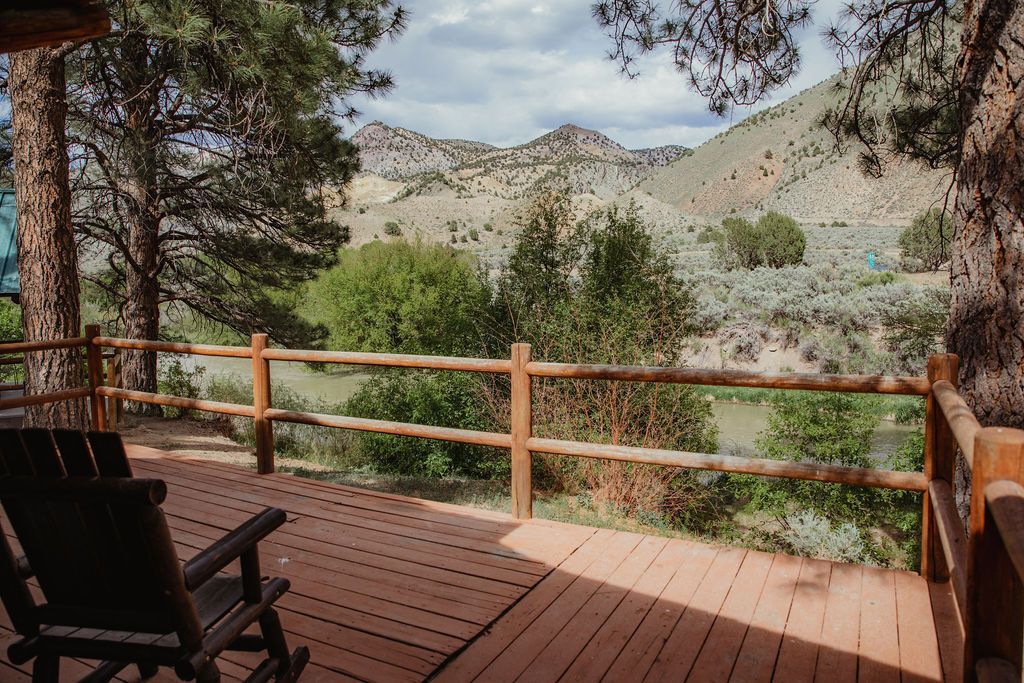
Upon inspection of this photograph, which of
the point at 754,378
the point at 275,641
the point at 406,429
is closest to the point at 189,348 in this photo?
the point at 406,429

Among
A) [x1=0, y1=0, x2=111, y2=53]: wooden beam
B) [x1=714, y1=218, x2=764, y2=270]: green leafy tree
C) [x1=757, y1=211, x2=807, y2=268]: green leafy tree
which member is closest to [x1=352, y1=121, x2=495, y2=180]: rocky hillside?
[x1=757, y1=211, x2=807, y2=268]: green leafy tree

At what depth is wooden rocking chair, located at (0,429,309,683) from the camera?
65.5 inches

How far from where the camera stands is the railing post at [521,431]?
376 cm

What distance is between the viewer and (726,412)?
19.9m

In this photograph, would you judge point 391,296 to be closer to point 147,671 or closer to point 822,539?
point 822,539

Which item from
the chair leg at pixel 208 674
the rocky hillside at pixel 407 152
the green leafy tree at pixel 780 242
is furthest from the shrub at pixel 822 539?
Answer: the rocky hillside at pixel 407 152

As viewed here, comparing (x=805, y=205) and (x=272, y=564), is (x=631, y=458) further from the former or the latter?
(x=805, y=205)

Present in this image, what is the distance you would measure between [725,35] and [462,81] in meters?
75.8

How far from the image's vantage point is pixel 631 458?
3.51 m

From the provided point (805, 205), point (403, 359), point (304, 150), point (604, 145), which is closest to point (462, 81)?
point (604, 145)

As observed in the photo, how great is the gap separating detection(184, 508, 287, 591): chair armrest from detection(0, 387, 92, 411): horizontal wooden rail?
3.95 m

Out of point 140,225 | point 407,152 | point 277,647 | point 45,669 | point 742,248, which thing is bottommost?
point 277,647

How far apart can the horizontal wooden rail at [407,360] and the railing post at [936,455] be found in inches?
77.8

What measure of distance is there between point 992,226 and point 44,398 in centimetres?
628
